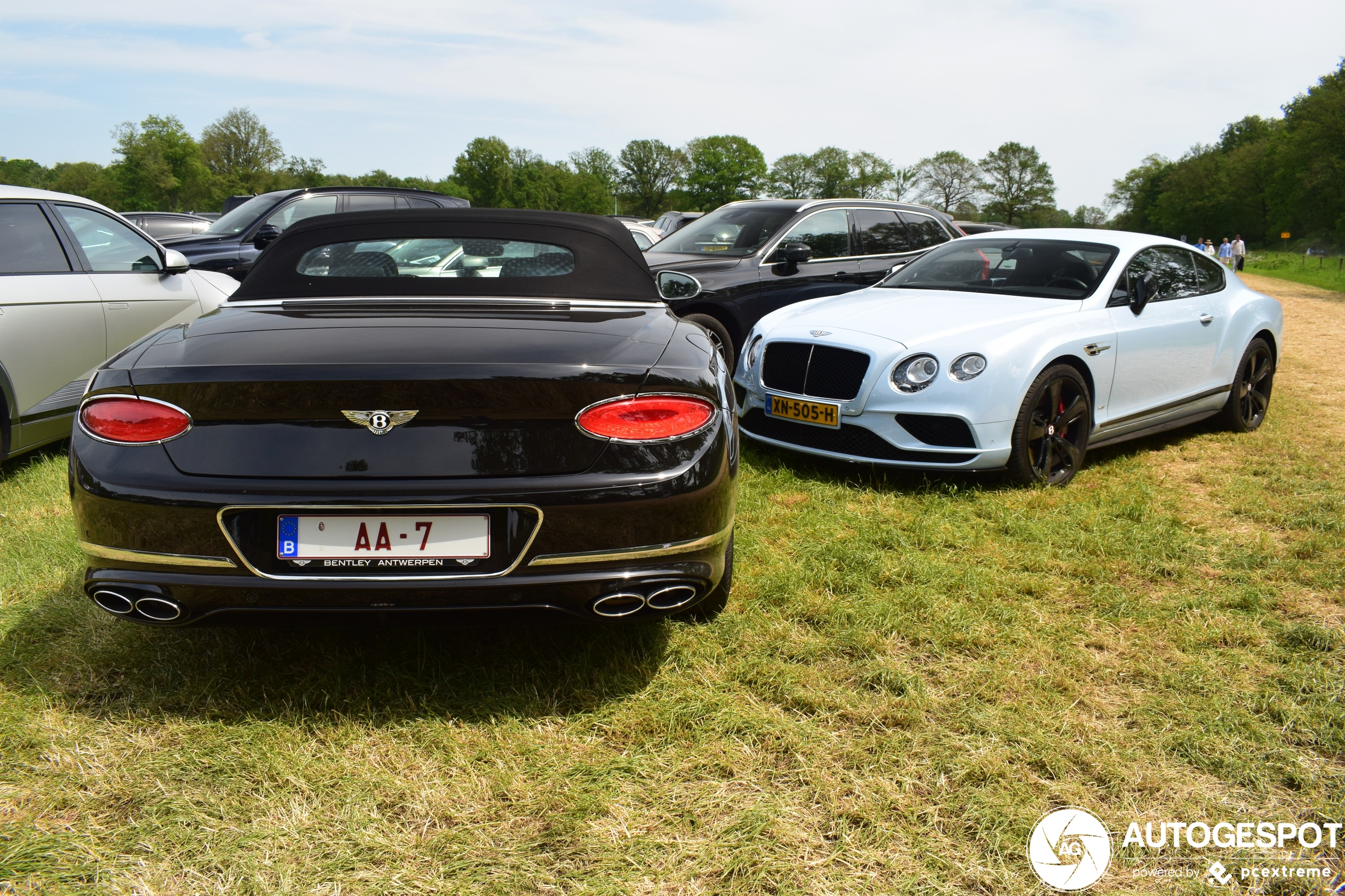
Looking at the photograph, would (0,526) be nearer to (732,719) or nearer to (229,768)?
(229,768)

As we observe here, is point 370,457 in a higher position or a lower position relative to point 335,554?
higher

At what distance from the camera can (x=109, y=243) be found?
5.88 meters

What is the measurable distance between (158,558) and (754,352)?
4.01m

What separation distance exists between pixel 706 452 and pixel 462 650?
115cm

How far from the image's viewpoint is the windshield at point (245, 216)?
10.2 metres

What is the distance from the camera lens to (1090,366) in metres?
5.31

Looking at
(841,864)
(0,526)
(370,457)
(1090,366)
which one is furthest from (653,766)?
(1090,366)

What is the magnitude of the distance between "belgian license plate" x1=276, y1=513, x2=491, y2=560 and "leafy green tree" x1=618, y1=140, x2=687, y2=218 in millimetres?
124682

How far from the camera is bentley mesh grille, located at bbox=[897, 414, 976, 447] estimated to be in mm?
4918

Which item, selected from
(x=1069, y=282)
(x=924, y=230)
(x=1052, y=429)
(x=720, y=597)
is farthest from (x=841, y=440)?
(x=924, y=230)

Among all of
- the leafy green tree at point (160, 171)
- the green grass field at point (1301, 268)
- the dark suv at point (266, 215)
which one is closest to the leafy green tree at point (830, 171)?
the green grass field at point (1301, 268)

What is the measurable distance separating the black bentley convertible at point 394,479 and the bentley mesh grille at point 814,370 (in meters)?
2.74

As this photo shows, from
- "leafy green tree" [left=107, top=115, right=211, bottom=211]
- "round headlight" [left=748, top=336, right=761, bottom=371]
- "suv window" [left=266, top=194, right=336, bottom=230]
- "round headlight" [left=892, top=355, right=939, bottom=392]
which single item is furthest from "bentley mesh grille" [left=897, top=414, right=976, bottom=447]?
"leafy green tree" [left=107, top=115, right=211, bottom=211]

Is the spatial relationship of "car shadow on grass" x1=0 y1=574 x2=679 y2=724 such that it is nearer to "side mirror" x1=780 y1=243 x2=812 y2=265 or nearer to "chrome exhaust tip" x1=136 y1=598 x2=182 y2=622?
"chrome exhaust tip" x1=136 y1=598 x2=182 y2=622
